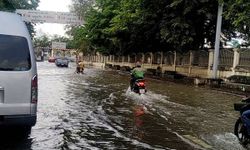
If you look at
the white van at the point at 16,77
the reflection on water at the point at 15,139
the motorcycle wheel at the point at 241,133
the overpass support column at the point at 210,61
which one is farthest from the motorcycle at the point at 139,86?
the overpass support column at the point at 210,61

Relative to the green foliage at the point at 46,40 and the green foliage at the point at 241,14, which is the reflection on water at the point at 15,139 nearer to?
the green foliage at the point at 241,14

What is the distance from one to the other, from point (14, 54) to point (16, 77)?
432mm

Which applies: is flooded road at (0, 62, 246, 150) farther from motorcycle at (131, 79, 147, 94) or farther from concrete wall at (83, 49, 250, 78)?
concrete wall at (83, 49, 250, 78)

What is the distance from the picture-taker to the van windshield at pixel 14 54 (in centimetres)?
759

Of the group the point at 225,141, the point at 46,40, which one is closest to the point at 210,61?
the point at 225,141

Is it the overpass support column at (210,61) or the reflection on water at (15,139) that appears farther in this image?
the overpass support column at (210,61)

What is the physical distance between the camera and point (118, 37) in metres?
46.0

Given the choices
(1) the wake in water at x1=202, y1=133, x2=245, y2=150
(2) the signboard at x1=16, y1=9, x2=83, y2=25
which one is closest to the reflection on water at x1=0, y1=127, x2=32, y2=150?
(1) the wake in water at x1=202, y1=133, x2=245, y2=150

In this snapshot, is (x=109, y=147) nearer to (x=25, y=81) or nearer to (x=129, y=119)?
(x=25, y=81)

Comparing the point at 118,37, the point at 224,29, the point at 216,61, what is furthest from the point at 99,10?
the point at 216,61

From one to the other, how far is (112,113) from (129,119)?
3.73ft

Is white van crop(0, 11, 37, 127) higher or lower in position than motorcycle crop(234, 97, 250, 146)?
higher

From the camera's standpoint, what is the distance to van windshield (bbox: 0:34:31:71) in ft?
24.9

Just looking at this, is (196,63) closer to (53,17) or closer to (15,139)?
(53,17)
